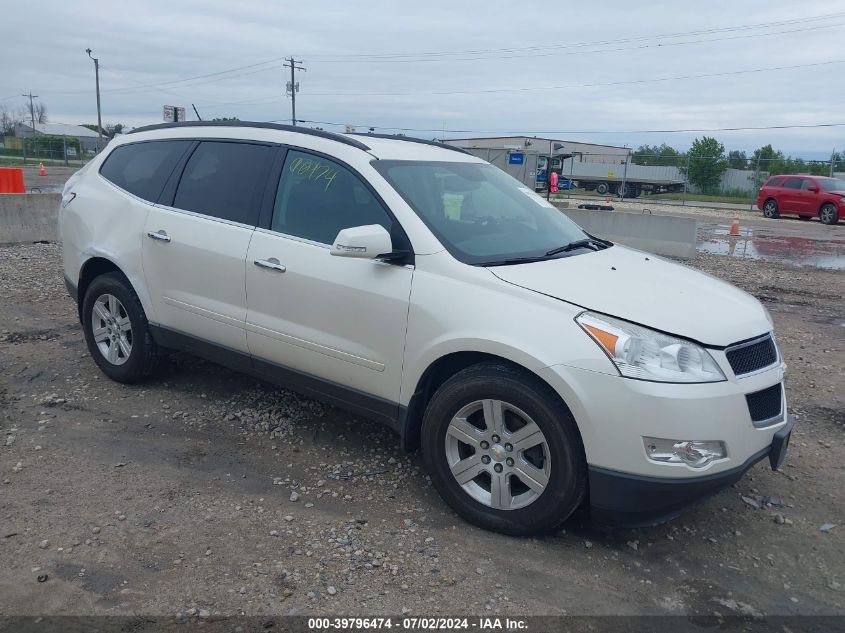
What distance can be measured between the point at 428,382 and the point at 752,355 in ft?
5.19

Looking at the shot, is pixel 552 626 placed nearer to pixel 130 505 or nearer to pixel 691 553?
pixel 691 553

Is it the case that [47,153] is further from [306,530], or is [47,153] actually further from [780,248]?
[306,530]

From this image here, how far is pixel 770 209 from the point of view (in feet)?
89.2

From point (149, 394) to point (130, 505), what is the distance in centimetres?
171

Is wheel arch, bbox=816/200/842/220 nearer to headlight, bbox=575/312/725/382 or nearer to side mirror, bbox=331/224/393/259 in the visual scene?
headlight, bbox=575/312/725/382

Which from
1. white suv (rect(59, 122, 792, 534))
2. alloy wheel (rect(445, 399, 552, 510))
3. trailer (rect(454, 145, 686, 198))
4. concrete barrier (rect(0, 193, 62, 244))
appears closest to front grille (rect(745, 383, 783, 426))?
white suv (rect(59, 122, 792, 534))

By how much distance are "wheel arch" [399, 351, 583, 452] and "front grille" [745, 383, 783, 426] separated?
3.71 feet

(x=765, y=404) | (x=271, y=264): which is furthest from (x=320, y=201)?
(x=765, y=404)

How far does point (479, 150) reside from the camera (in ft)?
71.1

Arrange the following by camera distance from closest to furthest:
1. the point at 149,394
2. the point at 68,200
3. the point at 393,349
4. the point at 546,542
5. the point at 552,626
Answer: the point at 552,626, the point at 546,542, the point at 393,349, the point at 149,394, the point at 68,200

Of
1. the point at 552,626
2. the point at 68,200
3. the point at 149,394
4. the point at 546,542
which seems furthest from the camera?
→ the point at 68,200

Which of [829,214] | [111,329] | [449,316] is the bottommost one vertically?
[111,329]

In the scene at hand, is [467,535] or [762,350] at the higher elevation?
[762,350]

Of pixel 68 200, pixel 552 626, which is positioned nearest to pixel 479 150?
pixel 68 200
